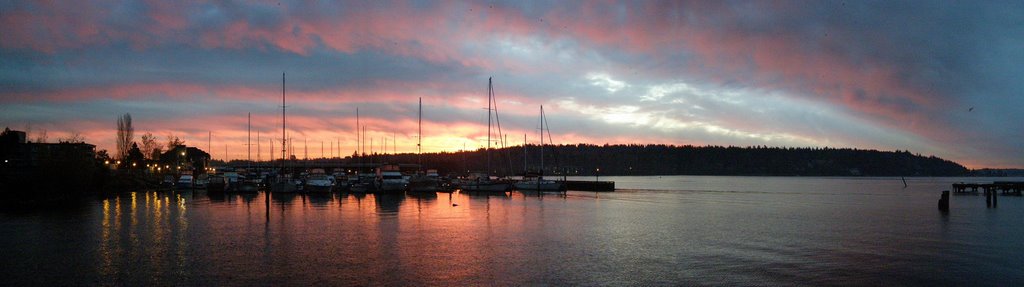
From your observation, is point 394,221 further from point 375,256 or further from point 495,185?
point 495,185

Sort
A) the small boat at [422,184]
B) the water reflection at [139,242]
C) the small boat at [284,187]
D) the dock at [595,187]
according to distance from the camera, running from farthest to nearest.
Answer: the dock at [595,187] → the small boat at [422,184] → the small boat at [284,187] → the water reflection at [139,242]

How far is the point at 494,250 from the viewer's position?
2278 cm

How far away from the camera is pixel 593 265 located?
19.5 m

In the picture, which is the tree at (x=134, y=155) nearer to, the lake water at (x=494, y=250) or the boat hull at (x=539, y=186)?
the boat hull at (x=539, y=186)

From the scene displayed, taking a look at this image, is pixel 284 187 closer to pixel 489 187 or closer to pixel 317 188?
pixel 317 188

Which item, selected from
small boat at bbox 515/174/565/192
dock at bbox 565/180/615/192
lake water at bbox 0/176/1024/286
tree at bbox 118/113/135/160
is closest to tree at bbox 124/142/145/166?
tree at bbox 118/113/135/160

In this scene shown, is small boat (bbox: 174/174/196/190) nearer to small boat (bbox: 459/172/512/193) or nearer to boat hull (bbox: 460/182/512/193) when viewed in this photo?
small boat (bbox: 459/172/512/193)

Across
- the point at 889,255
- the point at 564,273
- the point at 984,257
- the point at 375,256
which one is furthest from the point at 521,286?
the point at 984,257

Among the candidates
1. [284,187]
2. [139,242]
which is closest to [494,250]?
[139,242]

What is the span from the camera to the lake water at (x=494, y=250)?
57.1 ft

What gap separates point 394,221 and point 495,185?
44.7 metres

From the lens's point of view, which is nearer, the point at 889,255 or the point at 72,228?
the point at 889,255

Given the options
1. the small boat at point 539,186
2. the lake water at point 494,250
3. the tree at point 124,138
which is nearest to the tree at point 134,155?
the tree at point 124,138

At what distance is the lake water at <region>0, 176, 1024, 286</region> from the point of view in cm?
1739
